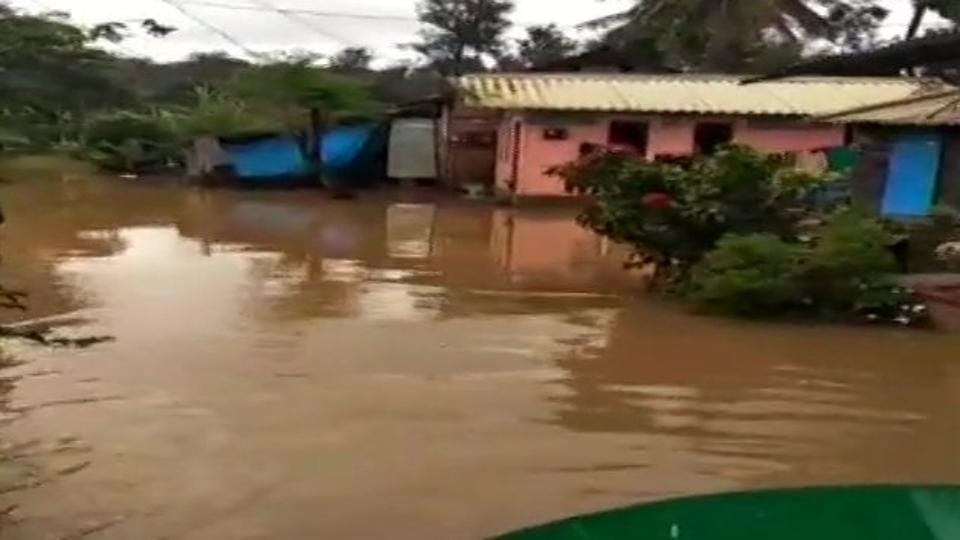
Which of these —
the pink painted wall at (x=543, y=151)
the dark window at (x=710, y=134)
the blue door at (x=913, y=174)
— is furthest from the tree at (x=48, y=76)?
the dark window at (x=710, y=134)

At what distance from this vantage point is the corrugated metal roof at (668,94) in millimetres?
26656

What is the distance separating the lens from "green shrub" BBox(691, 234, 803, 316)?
12.8 meters

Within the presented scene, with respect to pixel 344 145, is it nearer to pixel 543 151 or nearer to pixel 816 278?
pixel 543 151

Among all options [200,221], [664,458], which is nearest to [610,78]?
[200,221]

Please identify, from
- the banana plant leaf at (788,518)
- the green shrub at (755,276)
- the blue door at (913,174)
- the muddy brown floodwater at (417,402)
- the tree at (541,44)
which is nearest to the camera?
the banana plant leaf at (788,518)

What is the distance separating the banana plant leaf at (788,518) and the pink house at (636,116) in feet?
62.5

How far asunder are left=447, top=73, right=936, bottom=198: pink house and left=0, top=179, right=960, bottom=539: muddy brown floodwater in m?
10.7

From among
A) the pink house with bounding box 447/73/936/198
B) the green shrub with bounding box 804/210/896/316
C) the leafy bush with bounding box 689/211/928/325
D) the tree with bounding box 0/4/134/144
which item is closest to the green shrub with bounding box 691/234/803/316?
the leafy bush with bounding box 689/211/928/325

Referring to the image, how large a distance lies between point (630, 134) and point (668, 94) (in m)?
1.10

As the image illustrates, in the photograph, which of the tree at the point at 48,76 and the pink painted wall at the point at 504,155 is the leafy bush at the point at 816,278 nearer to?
the tree at the point at 48,76

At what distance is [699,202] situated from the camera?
542 inches

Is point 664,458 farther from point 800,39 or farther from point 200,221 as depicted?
point 800,39

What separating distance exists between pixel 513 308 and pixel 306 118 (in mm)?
16376

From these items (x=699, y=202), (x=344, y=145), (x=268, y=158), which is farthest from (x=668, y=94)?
(x=699, y=202)
